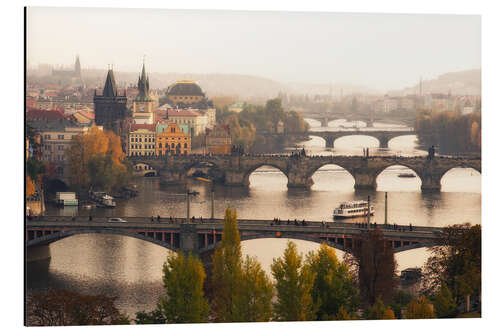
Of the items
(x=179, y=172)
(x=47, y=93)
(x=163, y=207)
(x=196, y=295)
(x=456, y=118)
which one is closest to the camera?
(x=196, y=295)

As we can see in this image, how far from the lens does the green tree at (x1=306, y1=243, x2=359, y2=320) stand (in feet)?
63.3

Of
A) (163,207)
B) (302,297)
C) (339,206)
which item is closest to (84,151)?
(163,207)

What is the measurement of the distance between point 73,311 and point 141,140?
10.3 meters

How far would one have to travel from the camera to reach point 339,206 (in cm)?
2728

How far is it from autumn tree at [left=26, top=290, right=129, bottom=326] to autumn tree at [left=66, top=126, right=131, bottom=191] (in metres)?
7.45

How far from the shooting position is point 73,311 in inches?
746

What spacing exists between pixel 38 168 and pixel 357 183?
916 centimetres

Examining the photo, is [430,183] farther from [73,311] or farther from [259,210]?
[73,311]

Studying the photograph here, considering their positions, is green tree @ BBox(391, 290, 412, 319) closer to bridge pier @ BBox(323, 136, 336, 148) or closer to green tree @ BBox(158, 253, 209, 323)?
green tree @ BBox(158, 253, 209, 323)

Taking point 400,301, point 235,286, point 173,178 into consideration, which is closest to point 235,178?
point 173,178

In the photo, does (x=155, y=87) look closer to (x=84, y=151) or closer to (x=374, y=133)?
(x=84, y=151)

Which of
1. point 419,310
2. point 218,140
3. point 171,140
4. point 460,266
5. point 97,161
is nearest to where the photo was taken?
point 419,310

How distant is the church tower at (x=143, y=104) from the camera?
2411 cm

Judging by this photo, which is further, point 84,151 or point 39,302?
point 84,151
